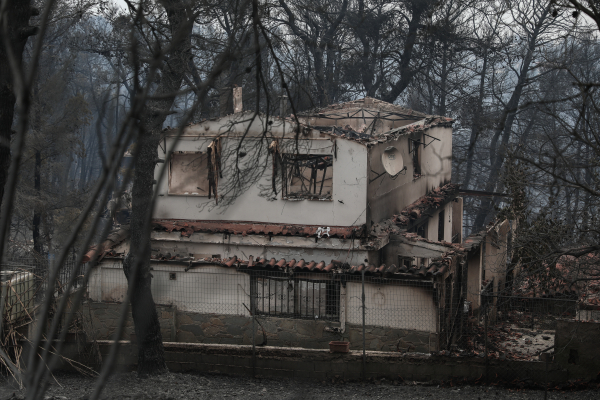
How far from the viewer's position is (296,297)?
1188 centimetres

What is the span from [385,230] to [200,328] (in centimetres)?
543

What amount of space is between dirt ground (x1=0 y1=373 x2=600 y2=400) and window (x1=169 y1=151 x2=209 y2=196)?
243 inches

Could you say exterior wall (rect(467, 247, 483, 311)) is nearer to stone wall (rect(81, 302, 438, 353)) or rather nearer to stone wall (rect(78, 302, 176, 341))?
stone wall (rect(81, 302, 438, 353))

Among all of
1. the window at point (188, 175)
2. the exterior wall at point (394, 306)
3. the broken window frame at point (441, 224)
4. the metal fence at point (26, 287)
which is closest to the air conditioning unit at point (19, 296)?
the metal fence at point (26, 287)

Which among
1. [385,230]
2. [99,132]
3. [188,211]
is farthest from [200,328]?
[99,132]

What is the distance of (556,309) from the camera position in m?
10.2

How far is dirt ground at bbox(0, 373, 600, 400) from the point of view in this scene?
882cm

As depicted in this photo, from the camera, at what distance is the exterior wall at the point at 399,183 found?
14.3 m

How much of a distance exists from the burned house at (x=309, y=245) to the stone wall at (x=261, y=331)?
31mm

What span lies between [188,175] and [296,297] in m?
5.39

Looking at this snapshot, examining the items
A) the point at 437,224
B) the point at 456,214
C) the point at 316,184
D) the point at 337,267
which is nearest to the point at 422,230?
the point at 437,224

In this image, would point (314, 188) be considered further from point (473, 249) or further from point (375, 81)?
point (375, 81)

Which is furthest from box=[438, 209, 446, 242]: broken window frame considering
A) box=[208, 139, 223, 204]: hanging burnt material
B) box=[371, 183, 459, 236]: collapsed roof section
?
box=[208, 139, 223, 204]: hanging burnt material

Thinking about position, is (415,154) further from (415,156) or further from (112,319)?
(112,319)
